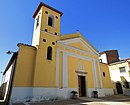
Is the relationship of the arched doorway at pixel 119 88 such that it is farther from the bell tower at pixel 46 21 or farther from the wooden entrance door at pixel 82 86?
the bell tower at pixel 46 21

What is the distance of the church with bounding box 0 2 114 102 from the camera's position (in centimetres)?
1005

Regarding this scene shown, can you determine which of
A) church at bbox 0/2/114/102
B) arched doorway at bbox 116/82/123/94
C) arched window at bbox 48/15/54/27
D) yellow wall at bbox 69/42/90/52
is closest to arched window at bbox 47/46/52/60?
→ church at bbox 0/2/114/102

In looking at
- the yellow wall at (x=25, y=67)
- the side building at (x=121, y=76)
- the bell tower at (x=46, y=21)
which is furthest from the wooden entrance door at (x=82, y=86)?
the side building at (x=121, y=76)

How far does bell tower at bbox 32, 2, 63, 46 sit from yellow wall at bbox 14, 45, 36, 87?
1859 millimetres

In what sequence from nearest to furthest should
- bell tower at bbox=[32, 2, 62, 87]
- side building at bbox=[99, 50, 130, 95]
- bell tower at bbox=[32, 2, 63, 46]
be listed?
bell tower at bbox=[32, 2, 62, 87]
bell tower at bbox=[32, 2, 63, 46]
side building at bbox=[99, 50, 130, 95]

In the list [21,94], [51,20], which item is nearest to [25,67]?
[21,94]

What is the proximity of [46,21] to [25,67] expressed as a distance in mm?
6316

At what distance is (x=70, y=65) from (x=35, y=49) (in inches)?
183

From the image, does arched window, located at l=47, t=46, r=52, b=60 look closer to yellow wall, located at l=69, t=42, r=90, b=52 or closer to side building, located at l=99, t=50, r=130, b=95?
yellow wall, located at l=69, t=42, r=90, b=52

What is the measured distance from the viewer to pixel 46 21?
13.6m

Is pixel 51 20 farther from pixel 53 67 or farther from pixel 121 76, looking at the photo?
pixel 121 76

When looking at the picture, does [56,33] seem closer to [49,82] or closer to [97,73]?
[49,82]

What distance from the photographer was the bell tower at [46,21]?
42.5 feet

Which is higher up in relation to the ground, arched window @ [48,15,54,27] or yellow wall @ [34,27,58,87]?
arched window @ [48,15,54,27]
